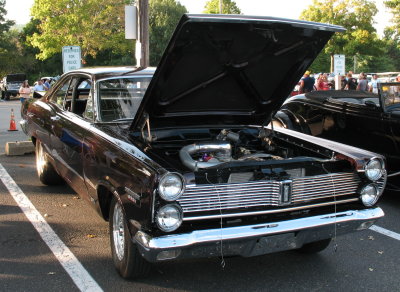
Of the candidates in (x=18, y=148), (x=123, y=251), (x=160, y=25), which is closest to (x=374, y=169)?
(x=123, y=251)

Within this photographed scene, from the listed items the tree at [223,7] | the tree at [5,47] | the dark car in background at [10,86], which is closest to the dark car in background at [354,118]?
the dark car in background at [10,86]

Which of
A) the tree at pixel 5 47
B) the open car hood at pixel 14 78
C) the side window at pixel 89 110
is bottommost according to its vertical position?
the side window at pixel 89 110

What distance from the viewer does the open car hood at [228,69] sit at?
11.2 feet

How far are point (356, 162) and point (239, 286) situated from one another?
1.34 m

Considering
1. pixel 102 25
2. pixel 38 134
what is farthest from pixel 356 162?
pixel 102 25

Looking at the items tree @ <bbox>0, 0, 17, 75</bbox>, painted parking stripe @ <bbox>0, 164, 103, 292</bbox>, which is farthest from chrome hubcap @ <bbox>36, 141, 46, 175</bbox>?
tree @ <bbox>0, 0, 17, 75</bbox>

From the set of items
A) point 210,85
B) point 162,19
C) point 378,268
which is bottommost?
point 378,268

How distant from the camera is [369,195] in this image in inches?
142

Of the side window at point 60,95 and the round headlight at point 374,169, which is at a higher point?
the side window at point 60,95

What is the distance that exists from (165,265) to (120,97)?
174 cm

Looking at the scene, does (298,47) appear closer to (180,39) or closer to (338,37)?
(180,39)

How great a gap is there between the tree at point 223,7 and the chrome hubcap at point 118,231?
1455 inches

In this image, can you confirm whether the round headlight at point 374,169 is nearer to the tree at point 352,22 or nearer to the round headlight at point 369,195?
the round headlight at point 369,195

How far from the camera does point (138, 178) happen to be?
10.2 ft
